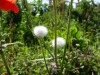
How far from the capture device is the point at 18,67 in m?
2.49

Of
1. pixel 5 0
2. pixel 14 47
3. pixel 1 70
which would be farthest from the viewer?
pixel 14 47

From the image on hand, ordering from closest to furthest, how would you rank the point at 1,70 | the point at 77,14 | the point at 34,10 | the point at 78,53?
the point at 1,70 → the point at 78,53 → the point at 34,10 → the point at 77,14

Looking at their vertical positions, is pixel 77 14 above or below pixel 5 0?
below

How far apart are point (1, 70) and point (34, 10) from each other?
392 cm

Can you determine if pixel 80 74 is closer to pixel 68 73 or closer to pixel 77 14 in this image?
pixel 68 73

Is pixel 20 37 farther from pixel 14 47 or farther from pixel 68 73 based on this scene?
pixel 68 73

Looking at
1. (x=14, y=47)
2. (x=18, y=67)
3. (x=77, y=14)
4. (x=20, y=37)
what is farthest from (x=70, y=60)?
(x=77, y=14)

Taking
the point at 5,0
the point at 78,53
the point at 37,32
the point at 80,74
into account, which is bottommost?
the point at 80,74

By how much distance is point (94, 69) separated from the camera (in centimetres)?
246

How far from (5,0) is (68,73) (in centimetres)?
159

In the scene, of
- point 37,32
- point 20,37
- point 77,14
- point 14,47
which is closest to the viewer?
point 37,32

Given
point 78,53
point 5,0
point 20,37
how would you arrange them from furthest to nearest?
point 20,37
point 78,53
point 5,0

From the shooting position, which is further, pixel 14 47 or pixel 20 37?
pixel 20 37

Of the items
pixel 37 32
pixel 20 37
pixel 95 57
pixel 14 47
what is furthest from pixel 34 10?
pixel 37 32
